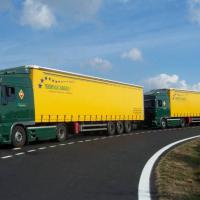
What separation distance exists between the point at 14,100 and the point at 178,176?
10738mm

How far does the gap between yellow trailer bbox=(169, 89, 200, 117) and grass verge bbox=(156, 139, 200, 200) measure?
2573cm

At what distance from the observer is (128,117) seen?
1297 inches

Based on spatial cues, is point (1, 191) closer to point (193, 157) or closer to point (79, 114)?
point (193, 157)

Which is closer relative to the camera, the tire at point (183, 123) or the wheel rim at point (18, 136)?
the wheel rim at point (18, 136)

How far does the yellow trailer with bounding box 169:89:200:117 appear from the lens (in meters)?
43.0

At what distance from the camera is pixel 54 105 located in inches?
915

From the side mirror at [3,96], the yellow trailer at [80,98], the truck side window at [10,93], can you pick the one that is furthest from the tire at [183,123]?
the side mirror at [3,96]

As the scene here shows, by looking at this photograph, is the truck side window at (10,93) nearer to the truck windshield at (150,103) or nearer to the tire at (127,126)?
the tire at (127,126)

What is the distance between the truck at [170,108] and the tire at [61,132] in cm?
1690

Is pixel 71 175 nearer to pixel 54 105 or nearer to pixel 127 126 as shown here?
pixel 54 105

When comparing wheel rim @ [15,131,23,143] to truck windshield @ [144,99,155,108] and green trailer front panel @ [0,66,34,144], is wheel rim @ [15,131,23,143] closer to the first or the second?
green trailer front panel @ [0,66,34,144]

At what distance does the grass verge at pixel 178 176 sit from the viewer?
873 cm

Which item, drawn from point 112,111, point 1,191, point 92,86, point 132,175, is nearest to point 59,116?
point 92,86

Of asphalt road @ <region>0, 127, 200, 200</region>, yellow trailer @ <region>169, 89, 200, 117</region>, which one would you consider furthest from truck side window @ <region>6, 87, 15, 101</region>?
yellow trailer @ <region>169, 89, 200, 117</region>
